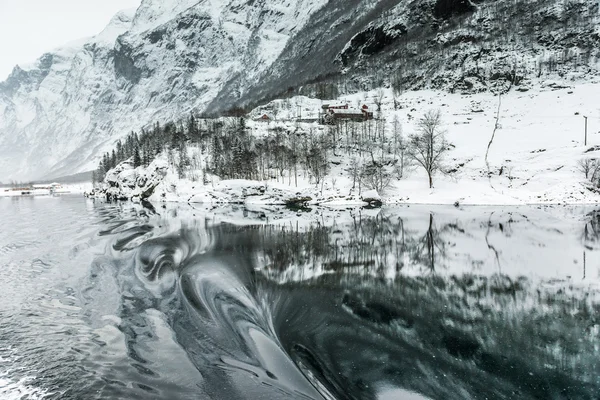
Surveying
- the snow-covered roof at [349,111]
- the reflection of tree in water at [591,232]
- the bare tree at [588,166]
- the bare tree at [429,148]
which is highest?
the snow-covered roof at [349,111]

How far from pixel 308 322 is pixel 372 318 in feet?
6.95

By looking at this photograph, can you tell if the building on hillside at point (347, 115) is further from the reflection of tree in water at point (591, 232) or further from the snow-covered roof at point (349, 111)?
the reflection of tree in water at point (591, 232)

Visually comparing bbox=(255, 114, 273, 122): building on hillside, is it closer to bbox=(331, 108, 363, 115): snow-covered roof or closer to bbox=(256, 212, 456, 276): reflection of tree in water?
bbox=(331, 108, 363, 115): snow-covered roof

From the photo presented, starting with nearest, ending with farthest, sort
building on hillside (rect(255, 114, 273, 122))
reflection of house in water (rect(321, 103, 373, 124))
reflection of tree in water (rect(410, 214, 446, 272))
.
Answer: reflection of tree in water (rect(410, 214, 446, 272))
reflection of house in water (rect(321, 103, 373, 124))
building on hillside (rect(255, 114, 273, 122))

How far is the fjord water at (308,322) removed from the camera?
802cm

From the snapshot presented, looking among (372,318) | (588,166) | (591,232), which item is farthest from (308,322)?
(588,166)

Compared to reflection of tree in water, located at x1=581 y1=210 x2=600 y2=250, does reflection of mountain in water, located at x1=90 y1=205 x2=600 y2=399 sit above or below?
above

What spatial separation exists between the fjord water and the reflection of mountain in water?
52 millimetres

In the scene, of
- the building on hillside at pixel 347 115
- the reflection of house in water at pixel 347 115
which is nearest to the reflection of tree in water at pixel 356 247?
the building on hillside at pixel 347 115

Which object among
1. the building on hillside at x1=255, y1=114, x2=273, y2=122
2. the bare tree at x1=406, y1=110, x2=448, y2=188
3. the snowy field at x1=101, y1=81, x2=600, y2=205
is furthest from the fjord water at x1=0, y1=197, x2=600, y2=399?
the building on hillside at x1=255, y1=114, x2=273, y2=122

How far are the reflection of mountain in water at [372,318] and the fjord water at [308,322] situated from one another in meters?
0.05

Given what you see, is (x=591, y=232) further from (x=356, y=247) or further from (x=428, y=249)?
(x=356, y=247)

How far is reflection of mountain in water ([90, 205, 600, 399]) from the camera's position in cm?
802

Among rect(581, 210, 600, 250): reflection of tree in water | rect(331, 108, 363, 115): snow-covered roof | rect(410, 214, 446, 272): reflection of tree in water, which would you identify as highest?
rect(331, 108, 363, 115): snow-covered roof
